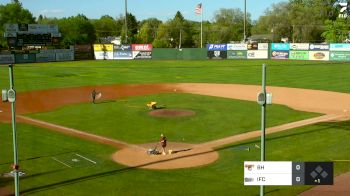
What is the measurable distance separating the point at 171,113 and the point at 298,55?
4721 cm

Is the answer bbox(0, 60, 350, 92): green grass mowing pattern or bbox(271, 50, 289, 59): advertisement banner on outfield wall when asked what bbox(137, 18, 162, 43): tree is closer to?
bbox(271, 50, 289, 59): advertisement banner on outfield wall

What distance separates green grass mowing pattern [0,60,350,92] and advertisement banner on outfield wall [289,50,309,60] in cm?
633

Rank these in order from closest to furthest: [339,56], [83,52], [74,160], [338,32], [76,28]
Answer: [74,160], [339,56], [83,52], [338,32], [76,28]

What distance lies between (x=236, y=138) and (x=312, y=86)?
22.3 m

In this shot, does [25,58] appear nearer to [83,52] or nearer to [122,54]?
[83,52]

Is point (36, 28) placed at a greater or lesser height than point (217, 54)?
greater

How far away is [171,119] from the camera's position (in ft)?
90.3

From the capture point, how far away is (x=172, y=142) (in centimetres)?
2223

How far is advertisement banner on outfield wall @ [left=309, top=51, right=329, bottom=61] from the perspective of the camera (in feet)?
224

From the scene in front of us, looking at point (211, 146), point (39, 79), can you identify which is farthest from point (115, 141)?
point (39, 79)

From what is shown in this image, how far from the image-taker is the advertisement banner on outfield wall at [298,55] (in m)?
70.6

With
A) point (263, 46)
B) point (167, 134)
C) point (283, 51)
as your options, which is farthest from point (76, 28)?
point (167, 134)

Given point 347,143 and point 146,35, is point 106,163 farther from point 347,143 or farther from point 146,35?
point 146,35

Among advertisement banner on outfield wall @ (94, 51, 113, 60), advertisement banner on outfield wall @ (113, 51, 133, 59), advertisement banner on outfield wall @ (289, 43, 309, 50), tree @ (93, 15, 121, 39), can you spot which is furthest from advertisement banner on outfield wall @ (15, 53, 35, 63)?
tree @ (93, 15, 121, 39)
